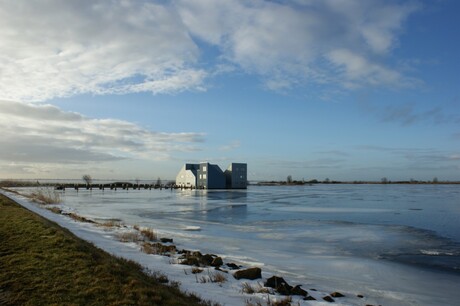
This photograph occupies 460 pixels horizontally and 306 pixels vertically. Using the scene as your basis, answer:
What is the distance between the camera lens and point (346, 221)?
24.0m

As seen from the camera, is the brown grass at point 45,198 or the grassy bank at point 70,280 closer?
the grassy bank at point 70,280

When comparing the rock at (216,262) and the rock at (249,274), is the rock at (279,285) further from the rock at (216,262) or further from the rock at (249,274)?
the rock at (216,262)

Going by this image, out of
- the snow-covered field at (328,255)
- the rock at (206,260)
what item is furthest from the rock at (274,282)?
the rock at (206,260)

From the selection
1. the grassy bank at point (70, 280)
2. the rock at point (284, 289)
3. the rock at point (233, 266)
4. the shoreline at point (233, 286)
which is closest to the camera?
the grassy bank at point (70, 280)

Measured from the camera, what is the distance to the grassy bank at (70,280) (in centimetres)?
623

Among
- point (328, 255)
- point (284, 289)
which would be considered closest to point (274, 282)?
point (284, 289)

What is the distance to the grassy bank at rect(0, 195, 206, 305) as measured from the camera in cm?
623

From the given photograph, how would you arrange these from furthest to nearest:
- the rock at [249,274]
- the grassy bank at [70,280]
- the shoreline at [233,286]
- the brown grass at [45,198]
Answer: the brown grass at [45,198], the rock at [249,274], the shoreline at [233,286], the grassy bank at [70,280]

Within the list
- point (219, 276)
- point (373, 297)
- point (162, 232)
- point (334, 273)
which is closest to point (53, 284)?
point (219, 276)

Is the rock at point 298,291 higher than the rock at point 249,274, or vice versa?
the rock at point 249,274

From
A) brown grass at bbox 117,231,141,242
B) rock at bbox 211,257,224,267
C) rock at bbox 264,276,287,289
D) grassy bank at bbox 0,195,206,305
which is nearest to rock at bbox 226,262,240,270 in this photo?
rock at bbox 211,257,224,267

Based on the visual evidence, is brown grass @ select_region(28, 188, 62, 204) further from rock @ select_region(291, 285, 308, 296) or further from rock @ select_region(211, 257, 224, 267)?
rock @ select_region(291, 285, 308, 296)

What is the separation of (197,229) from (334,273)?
1048cm

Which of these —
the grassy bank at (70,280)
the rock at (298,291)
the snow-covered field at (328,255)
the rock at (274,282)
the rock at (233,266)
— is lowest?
the snow-covered field at (328,255)
